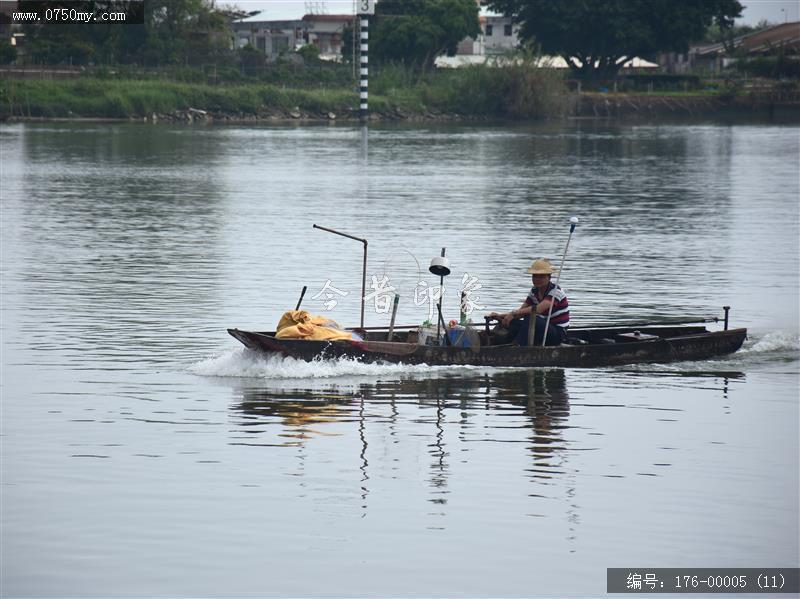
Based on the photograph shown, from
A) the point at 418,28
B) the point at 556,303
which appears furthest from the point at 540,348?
the point at 418,28

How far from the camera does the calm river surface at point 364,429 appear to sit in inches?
456

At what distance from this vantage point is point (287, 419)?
52.6 feet

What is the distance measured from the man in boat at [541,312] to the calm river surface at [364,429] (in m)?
0.50

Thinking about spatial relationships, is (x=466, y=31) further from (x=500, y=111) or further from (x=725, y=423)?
(x=725, y=423)

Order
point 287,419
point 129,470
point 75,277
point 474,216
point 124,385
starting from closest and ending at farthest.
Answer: point 129,470 → point 287,419 → point 124,385 → point 75,277 → point 474,216

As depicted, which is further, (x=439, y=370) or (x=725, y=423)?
(x=439, y=370)

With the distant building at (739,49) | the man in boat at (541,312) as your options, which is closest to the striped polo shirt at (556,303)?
the man in boat at (541,312)

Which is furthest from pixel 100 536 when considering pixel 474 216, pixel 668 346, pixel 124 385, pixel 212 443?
pixel 474 216

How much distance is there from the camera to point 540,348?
1848cm

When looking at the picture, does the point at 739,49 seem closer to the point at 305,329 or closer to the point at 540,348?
the point at 540,348

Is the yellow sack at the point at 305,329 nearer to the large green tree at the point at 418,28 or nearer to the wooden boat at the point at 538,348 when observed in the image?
the wooden boat at the point at 538,348

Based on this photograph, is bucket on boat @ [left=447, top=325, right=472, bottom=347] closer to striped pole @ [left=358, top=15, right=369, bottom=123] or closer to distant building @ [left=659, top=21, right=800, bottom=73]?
striped pole @ [left=358, top=15, right=369, bottom=123]

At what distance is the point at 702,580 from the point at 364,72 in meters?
92.1

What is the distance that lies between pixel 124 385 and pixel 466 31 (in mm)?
102660
